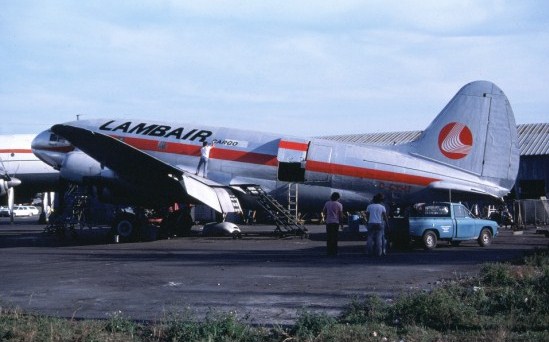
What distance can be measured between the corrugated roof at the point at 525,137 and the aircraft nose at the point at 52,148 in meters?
31.0

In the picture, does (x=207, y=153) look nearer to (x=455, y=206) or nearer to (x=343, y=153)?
(x=343, y=153)

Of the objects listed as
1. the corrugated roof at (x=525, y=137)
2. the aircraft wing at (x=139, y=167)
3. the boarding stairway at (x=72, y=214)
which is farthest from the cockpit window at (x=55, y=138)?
the corrugated roof at (x=525, y=137)

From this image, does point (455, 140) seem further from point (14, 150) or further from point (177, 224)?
point (14, 150)

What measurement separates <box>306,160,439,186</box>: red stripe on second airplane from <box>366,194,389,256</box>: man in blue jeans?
6064mm

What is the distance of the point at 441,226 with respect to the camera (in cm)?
2186

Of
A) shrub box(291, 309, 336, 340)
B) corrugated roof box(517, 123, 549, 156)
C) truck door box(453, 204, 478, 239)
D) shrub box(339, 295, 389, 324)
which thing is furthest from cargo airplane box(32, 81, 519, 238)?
corrugated roof box(517, 123, 549, 156)

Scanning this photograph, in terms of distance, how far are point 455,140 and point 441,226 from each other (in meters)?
4.47

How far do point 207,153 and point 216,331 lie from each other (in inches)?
753

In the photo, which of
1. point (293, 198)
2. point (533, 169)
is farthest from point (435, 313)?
point (533, 169)

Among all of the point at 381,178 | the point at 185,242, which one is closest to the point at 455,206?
the point at 381,178

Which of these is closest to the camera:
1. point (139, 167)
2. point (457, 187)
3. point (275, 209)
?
point (139, 167)

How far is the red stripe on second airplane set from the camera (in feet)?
80.8

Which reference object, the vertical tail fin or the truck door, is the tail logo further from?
the truck door

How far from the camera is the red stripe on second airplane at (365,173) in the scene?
970 inches
